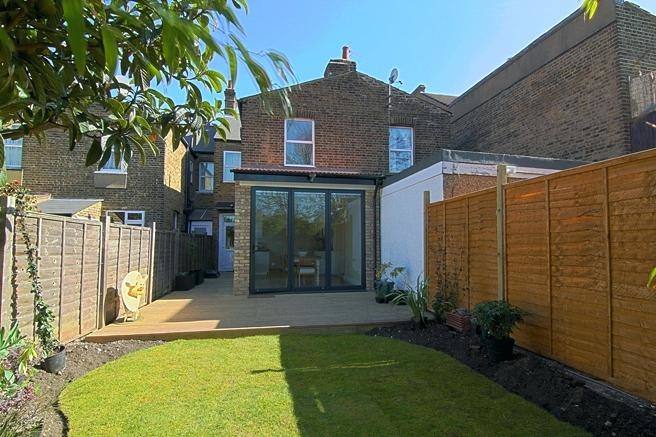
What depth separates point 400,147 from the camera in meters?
12.9

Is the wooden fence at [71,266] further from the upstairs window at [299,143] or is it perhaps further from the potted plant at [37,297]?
the upstairs window at [299,143]

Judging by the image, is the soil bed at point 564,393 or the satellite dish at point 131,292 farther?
the satellite dish at point 131,292

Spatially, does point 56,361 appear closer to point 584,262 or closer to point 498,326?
point 498,326

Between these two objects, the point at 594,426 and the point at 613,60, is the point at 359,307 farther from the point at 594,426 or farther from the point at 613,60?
the point at 613,60

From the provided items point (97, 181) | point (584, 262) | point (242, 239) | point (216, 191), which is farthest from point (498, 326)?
point (216, 191)

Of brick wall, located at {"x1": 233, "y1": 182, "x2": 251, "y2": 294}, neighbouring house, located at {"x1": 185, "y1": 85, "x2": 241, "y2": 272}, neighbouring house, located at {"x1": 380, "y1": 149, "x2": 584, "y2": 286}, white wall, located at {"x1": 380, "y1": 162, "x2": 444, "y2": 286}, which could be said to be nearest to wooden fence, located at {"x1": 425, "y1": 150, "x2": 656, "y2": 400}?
neighbouring house, located at {"x1": 380, "y1": 149, "x2": 584, "y2": 286}

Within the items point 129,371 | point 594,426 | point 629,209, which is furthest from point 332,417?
point 629,209

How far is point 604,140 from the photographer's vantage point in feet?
30.1

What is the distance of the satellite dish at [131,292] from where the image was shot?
7.25 m

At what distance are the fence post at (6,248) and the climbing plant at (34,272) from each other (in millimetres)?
145

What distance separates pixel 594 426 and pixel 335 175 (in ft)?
27.8

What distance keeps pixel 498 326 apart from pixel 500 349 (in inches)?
12.1

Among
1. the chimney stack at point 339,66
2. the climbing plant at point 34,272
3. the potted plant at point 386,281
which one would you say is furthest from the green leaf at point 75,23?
the chimney stack at point 339,66

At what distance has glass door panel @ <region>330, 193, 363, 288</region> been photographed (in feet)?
37.0
